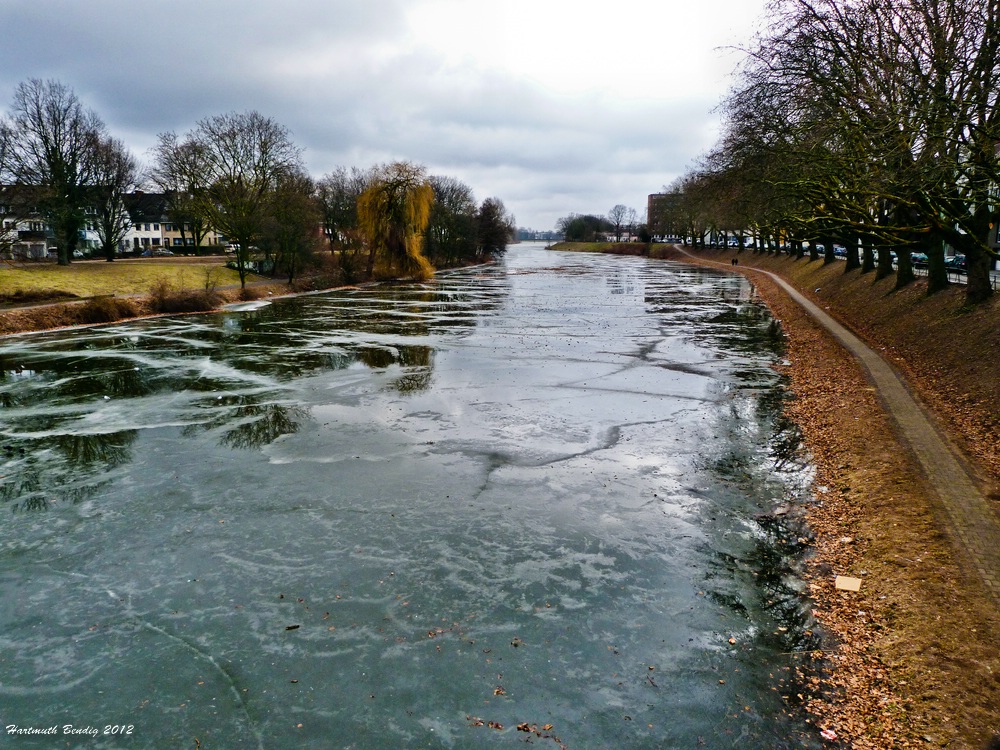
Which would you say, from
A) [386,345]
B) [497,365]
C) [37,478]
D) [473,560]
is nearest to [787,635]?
[473,560]

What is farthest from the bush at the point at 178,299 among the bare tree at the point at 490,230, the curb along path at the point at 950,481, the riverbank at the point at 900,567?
the bare tree at the point at 490,230

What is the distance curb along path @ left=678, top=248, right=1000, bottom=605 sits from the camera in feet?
22.0

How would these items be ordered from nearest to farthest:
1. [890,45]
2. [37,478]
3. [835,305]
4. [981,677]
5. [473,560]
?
[981,677], [473,560], [37,478], [890,45], [835,305]

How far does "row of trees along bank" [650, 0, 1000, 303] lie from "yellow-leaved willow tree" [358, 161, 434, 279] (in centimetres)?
3219

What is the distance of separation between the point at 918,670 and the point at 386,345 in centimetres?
1944

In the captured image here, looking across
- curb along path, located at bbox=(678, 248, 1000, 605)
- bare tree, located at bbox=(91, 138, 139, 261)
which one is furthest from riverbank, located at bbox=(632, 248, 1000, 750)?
bare tree, located at bbox=(91, 138, 139, 261)

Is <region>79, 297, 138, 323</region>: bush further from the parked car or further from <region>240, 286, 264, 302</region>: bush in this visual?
the parked car

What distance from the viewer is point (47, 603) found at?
6.76 m

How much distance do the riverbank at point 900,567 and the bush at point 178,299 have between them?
1185 inches

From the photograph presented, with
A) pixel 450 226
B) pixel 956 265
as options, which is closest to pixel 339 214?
pixel 450 226

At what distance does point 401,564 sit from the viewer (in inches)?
295

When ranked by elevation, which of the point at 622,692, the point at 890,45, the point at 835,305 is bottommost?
the point at 622,692

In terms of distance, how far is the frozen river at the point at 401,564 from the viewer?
17.3ft

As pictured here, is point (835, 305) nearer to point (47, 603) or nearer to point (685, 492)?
point (685, 492)
